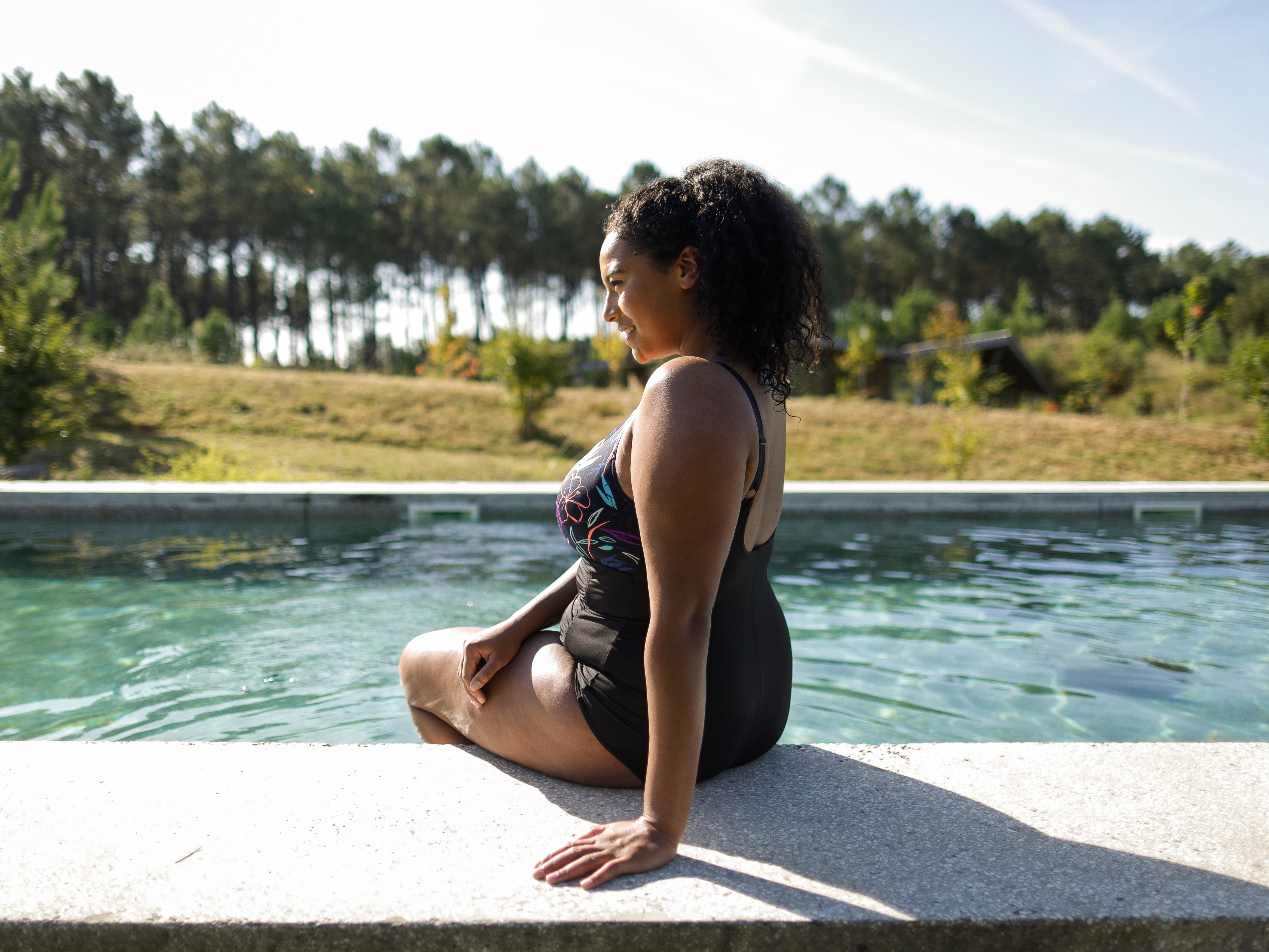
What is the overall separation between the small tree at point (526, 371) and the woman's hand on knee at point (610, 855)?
15838 mm

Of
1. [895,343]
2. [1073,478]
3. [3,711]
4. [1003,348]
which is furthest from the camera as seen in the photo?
[895,343]

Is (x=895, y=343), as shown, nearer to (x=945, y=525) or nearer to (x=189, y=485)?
(x=945, y=525)

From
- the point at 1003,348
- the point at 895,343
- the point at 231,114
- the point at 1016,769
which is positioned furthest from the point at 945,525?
the point at 231,114

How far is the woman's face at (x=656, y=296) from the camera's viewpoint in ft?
4.67

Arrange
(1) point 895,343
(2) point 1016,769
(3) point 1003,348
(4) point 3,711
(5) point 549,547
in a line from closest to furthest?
(2) point 1016,769 → (4) point 3,711 → (5) point 549,547 → (3) point 1003,348 → (1) point 895,343

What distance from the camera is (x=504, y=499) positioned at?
26.6 ft

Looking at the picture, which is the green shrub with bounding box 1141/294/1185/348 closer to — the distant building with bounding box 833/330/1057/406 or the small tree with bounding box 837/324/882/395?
the distant building with bounding box 833/330/1057/406

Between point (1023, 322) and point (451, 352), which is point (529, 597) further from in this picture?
point (1023, 322)

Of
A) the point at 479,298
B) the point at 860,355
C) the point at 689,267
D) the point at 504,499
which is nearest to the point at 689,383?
the point at 689,267

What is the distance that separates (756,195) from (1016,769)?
1.30 meters

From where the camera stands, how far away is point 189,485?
7.87 metres

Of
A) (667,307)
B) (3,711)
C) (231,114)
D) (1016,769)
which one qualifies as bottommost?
(3,711)

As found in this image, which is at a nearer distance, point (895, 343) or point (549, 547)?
point (549, 547)

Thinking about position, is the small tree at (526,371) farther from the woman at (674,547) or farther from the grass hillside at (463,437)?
the woman at (674,547)
